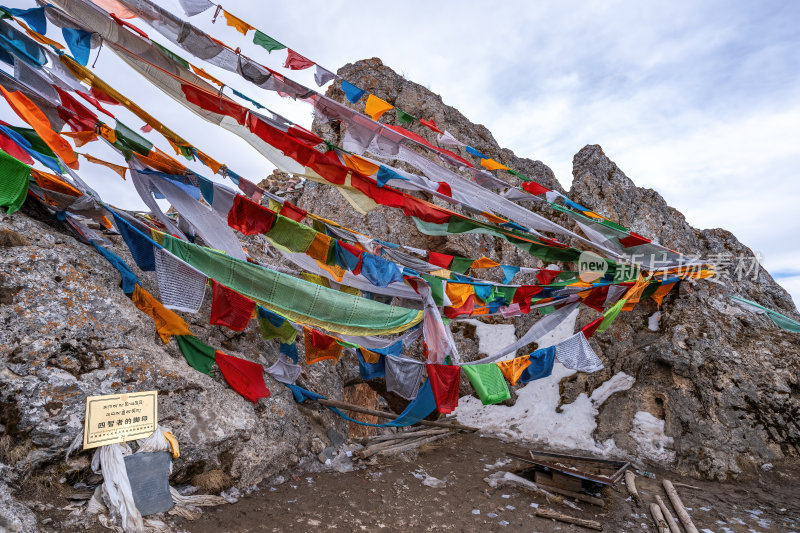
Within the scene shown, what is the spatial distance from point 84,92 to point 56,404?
4.02m

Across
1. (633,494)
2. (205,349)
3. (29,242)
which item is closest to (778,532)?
(633,494)

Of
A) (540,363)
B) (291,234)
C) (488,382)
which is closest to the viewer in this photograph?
(291,234)

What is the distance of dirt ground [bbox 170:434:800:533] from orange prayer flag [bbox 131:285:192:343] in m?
2.28

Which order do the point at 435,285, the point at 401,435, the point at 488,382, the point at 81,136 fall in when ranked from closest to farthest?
1. the point at 81,136
2. the point at 488,382
3. the point at 435,285
4. the point at 401,435

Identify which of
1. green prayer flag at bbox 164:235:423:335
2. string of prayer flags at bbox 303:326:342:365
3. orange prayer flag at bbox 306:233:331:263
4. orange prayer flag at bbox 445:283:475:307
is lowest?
string of prayer flags at bbox 303:326:342:365

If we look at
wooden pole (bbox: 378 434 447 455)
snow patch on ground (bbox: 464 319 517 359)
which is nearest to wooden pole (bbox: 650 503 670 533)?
wooden pole (bbox: 378 434 447 455)

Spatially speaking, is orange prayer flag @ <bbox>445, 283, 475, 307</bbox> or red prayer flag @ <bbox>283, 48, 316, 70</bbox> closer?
red prayer flag @ <bbox>283, 48, 316, 70</bbox>

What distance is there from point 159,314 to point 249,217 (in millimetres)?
1835

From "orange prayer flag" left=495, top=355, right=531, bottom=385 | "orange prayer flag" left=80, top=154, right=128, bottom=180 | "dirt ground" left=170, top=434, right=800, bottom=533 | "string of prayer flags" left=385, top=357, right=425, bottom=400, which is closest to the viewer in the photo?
"dirt ground" left=170, top=434, right=800, bottom=533

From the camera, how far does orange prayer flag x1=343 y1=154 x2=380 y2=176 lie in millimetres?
6199

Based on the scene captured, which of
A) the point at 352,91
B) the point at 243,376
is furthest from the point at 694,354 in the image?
the point at 243,376

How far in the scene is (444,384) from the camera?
6.38 metres

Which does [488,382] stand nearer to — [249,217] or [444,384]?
[444,384]

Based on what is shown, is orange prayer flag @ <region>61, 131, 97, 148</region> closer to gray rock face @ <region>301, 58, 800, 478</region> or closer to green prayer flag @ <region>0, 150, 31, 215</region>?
green prayer flag @ <region>0, 150, 31, 215</region>
